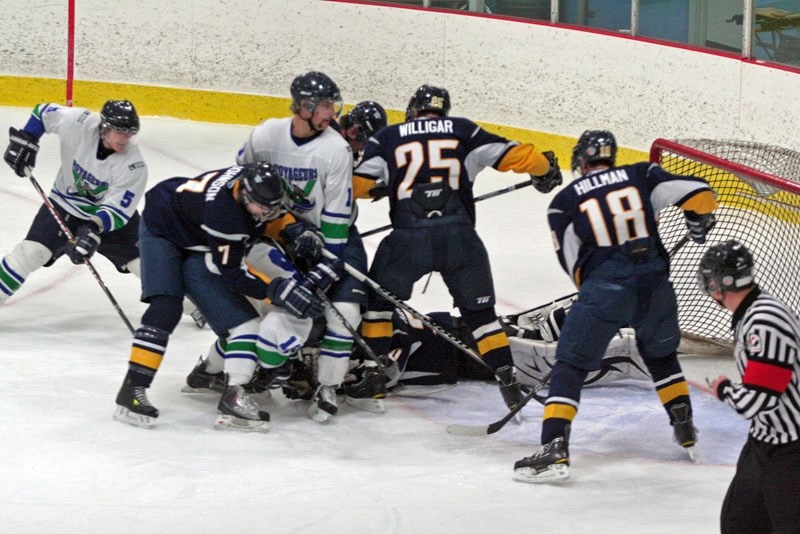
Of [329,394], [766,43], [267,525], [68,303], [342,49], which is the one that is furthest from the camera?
[342,49]

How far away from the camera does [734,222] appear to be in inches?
214

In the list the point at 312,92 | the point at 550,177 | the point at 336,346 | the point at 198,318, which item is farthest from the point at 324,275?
the point at 198,318

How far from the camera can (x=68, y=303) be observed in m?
5.73

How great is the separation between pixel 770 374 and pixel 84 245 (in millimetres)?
2950

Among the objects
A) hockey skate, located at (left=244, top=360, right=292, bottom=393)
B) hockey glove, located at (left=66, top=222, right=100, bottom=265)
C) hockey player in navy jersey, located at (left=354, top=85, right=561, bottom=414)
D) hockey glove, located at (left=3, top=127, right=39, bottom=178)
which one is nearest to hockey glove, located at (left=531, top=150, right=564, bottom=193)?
hockey player in navy jersey, located at (left=354, top=85, right=561, bottom=414)

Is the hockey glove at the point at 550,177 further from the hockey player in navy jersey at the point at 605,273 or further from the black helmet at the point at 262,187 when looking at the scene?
the black helmet at the point at 262,187

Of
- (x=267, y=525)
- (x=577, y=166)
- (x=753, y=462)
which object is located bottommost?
(x=267, y=525)

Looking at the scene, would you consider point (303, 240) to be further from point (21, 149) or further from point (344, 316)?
point (21, 149)

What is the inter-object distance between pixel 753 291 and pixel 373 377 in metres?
1.80

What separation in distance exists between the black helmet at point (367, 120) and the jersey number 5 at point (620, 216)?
1.35 metres

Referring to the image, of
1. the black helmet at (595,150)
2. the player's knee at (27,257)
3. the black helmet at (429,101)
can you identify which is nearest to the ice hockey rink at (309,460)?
the player's knee at (27,257)

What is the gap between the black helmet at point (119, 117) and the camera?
4941mm

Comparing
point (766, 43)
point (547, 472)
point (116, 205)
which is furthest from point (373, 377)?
point (766, 43)

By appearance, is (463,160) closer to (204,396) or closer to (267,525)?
(204,396)
